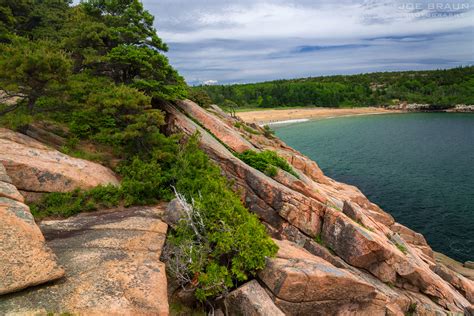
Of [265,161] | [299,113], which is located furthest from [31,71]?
[299,113]

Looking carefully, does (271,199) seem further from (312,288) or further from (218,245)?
(312,288)

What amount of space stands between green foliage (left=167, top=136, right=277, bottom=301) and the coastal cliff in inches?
24.4

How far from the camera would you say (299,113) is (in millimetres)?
145125

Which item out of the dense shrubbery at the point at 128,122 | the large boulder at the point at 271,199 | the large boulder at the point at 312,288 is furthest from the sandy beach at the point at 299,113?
the large boulder at the point at 312,288

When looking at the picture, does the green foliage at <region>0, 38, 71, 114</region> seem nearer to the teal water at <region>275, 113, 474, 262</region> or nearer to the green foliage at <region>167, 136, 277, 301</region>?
the green foliage at <region>167, 136, 277, 301</region>

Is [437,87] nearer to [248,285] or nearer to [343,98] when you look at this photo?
[343,98]

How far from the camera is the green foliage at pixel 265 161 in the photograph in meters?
21.2

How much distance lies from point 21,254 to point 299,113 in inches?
5623

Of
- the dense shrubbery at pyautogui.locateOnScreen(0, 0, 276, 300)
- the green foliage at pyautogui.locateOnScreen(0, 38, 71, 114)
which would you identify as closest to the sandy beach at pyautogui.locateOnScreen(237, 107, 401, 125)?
the dense shrubbery at pyautogui.locateOnScreen(0, 0, 276, 300)

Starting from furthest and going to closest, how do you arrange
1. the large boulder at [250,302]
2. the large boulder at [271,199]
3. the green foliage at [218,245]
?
the large boulder at [271,199] → the green foliage at [218,245] → the large boulder at [250,302]

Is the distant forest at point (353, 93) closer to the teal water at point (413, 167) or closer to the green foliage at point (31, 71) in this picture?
the teal water at point (413, 167)

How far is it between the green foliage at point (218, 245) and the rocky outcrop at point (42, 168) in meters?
6.35

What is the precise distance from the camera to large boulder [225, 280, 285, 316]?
11.3m

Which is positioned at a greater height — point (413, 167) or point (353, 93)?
point (353, 93)
